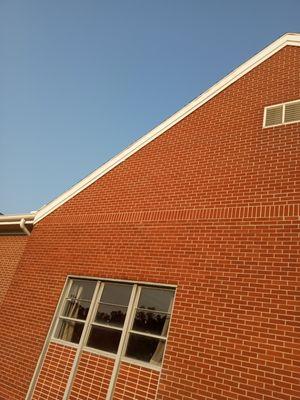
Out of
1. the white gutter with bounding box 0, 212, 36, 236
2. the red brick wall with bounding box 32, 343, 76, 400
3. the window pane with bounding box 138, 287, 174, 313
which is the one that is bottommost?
the red brick wall with bounding box 32, 343, 76, 400

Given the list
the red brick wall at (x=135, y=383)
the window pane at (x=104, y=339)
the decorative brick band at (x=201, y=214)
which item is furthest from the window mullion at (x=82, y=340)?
the decorative brick band at (x=201, y=214)

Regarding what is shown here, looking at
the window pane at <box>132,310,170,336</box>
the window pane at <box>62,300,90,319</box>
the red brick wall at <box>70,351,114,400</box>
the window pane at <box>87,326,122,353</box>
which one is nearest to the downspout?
the window pane at <box>62,300,90,319</box>

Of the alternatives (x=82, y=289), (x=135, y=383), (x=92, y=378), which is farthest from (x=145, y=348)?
(x=82, y=289)

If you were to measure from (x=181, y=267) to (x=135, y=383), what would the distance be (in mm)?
2033

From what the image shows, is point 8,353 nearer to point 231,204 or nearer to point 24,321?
point 24,321

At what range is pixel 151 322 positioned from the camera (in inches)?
227

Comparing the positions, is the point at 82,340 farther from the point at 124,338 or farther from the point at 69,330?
the point at 124,338

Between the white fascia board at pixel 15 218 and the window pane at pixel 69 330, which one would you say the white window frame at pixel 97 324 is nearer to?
the window pane at pixel 69 330

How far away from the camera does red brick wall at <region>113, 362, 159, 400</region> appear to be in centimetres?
511

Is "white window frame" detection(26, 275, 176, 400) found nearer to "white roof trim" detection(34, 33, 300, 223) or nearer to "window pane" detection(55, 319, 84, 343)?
"window pane" detection(55, 319, 84, 343)

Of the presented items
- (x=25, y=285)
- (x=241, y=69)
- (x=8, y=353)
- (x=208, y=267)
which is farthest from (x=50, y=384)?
(x=241, y=69)

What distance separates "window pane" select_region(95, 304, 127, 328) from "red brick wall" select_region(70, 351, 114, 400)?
2.06ft

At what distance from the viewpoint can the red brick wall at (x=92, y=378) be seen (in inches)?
221

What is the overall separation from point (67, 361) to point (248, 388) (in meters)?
3.58
